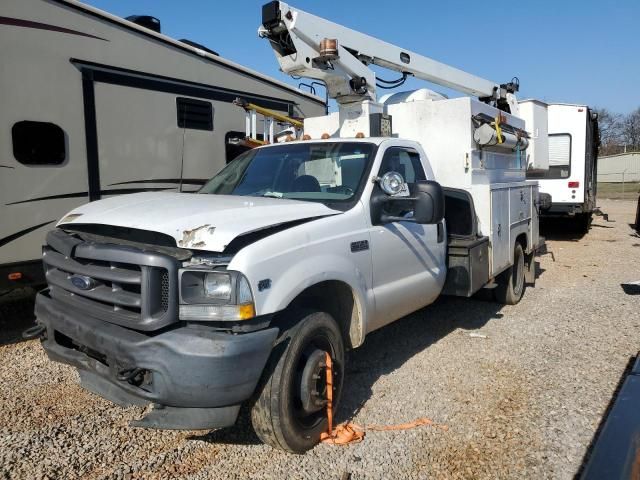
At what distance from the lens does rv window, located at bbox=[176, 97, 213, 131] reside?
686 centimetres

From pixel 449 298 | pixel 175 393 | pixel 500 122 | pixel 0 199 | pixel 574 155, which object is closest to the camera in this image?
pixel 175 393

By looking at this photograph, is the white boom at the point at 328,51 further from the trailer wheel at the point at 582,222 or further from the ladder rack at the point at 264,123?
the trailer wheel at the point at 582,222

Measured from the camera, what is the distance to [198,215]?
301 centimetres

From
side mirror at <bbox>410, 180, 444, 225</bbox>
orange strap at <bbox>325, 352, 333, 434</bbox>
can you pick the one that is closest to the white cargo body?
side mirror at <bbox>410, 180, 444, 225</bbox>

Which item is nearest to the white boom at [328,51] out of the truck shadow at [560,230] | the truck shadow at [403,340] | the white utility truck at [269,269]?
the white utility truck at [269,269]

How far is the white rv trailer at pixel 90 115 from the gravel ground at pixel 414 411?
1482mm

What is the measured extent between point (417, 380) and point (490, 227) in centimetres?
197

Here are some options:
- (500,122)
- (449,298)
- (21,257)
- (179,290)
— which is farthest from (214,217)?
(449,298)

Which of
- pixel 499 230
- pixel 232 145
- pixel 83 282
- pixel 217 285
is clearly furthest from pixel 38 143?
pixel 499 230

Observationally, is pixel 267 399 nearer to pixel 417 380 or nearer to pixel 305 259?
pixel 305 259

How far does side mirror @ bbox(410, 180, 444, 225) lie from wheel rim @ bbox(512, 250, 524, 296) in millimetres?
3692

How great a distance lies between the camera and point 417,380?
437 cm

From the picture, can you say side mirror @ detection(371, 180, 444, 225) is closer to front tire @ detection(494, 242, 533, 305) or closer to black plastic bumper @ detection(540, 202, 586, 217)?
front tire @ detection(494, 242, 533, 305)

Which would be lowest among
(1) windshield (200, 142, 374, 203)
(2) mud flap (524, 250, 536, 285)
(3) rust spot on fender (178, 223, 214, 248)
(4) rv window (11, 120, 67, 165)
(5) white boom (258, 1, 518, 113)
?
(2) mud flap (524, 250, 536, 285)
